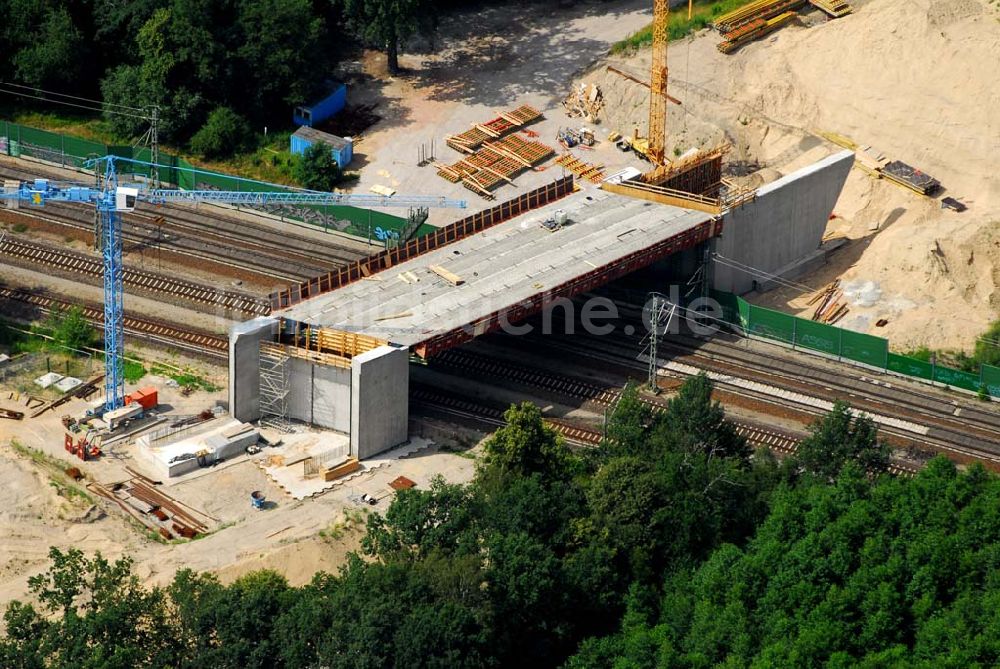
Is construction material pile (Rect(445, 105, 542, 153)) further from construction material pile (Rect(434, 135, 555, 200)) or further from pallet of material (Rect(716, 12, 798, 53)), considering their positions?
pallet of material (Rect(716, 12, 798, 53))

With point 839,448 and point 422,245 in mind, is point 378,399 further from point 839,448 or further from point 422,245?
point 839,448

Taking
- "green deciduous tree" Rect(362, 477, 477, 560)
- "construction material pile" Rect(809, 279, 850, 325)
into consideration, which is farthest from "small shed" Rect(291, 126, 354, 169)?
"green deciduous tree" Rect(362, 477, 477, 560)

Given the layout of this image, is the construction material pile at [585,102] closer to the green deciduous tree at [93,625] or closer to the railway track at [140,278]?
the railway track at [140,278]

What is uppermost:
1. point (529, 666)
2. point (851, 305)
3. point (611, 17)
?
point (611, 17)

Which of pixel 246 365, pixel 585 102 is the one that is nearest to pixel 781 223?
pixel 585 102

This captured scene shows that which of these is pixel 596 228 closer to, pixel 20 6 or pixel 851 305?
pixel 851 305

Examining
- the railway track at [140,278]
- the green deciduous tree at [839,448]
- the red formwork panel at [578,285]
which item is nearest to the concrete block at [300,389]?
the red formwork panel at [578,285]

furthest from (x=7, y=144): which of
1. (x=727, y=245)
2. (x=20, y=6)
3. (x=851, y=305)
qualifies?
(x=851, y=305)

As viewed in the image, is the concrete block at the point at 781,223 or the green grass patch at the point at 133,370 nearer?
the green grass patch at the point at 133,370
